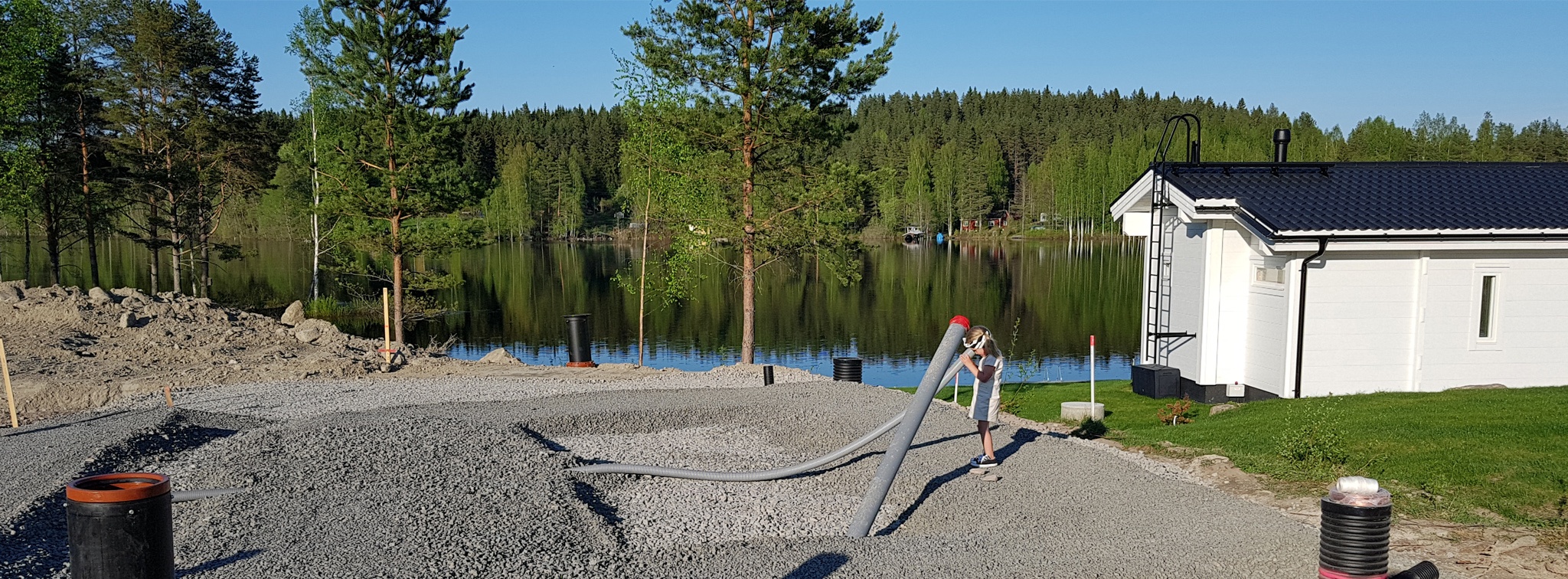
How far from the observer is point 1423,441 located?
9914 mm

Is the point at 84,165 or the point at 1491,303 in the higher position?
the point at 84,165

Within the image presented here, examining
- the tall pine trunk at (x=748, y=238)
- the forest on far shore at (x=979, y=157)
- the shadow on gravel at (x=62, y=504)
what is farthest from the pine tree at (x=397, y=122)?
the forest on far shore at (x=979, y=157)

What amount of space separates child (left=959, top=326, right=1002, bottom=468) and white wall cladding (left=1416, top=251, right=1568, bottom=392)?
8144 mm

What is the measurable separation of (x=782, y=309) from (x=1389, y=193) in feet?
80.3

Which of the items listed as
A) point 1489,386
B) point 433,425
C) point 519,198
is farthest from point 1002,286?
point 519,198

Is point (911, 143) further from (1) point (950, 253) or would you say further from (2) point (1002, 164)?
(1) point (950, 253)

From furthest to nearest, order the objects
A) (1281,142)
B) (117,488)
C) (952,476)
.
Result: (1281,142) → (952,476) → (117,488)

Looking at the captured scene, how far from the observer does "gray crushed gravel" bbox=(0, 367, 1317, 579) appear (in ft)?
21.2

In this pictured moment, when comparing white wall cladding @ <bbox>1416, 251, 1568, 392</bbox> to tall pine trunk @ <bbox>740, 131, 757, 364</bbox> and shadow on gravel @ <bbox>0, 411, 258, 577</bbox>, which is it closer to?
tall pine trunk @ <bbox>740, 131, 757, 364</bbox>

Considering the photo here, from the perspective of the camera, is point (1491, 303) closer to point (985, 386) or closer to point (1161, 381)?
point (1161, 381)

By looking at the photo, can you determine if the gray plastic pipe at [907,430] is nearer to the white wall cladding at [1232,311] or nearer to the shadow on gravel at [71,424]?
the white wall cladding at [1232,311]

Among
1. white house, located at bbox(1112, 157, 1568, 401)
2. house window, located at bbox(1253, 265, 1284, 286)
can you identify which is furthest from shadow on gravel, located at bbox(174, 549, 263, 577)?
house window, located at bbox(1253, 265, 1284, 286)

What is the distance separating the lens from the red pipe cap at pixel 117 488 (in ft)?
15.0

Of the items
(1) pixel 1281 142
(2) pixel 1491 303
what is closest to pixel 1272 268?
(2) pixel 1491 303
